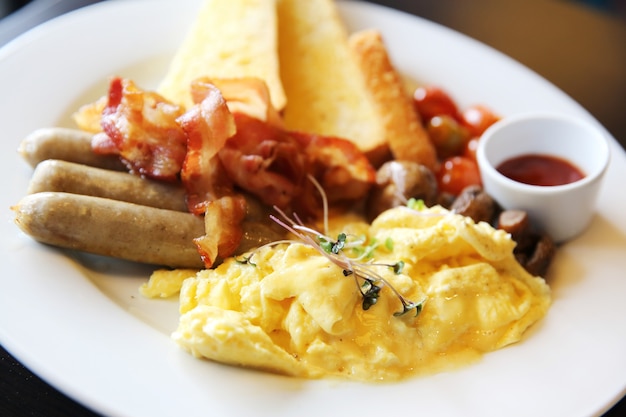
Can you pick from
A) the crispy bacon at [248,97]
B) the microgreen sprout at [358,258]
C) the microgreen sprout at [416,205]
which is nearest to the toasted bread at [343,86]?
the crispy bacon at [248,97]

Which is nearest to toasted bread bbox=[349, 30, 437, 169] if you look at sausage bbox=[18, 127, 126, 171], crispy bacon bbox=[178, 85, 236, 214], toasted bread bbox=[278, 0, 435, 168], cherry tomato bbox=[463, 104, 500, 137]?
toasted bread bbox=[278, 0, 435, 168]

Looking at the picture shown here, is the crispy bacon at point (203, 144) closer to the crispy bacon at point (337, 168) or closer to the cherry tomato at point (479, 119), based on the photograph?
the crispy bacon at point (337, 168)

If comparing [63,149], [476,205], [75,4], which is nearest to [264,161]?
[63,149]

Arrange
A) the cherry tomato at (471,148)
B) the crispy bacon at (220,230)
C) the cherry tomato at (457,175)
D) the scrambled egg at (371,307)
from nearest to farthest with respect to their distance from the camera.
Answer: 1. the scrambled egg at (371,307)
2. the crispy bacon at (220,230)
3. the cherry tomato at (457,175)
4. the cherry tomato at (471,148)

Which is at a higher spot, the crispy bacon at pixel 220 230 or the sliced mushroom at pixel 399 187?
the crispy bacon at pixel 220 230

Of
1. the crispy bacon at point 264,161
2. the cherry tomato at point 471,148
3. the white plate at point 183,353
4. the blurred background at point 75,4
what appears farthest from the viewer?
the blurred background at point 75,4

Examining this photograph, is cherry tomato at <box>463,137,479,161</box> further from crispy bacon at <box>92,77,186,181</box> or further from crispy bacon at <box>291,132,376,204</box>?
crispy bacon at <box>92,77,186,181</box>

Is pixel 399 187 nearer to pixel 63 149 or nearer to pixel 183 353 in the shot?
pixel 183 353
